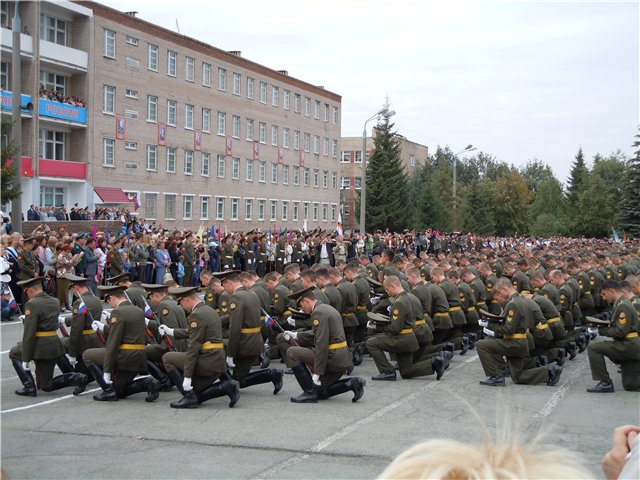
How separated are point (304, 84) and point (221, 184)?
16774 mm

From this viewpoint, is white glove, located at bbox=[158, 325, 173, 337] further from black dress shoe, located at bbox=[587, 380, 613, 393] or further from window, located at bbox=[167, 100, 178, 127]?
window, located at bbox=[167, 100, 178, 127]

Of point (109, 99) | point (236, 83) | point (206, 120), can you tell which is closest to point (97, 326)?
point (109, 99)

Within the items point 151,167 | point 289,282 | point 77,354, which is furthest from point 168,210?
point 77,354

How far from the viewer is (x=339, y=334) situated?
1088cm

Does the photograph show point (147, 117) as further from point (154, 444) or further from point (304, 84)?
point (154, 444)

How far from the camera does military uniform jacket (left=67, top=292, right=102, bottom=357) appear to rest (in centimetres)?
1144

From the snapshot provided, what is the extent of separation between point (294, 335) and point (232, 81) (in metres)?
48.0

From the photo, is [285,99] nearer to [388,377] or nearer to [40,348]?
[388,377]

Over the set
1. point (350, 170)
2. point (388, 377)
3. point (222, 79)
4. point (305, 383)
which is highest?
point (222, 79)

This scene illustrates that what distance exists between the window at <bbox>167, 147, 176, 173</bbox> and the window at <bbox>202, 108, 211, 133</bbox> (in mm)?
4203

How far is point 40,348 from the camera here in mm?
10789

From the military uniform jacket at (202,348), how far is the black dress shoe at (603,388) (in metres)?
5.98

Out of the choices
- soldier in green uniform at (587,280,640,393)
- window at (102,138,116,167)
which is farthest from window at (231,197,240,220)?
soldier in green uniform at (587,280,640,393)

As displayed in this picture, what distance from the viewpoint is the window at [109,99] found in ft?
143
